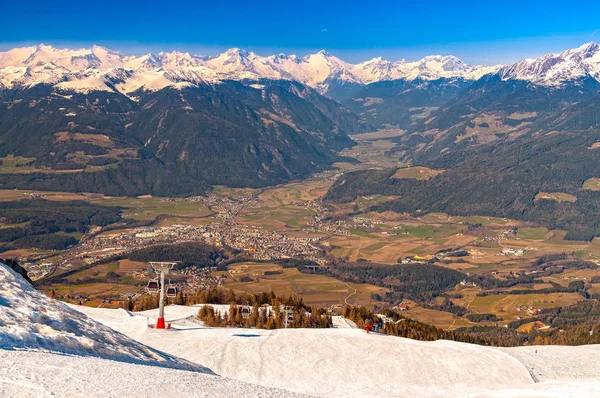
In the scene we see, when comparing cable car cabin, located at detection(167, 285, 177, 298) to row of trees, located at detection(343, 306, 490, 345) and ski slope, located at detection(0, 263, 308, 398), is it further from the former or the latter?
row of trees, located at detection(343, 306, 490, 345)

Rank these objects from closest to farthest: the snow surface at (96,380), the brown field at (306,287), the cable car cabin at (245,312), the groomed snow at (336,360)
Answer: the snow surface at (96,380) < the groomed snow at (336,360) < the cable car cabin at (245,312) < the brown field at (306,287)

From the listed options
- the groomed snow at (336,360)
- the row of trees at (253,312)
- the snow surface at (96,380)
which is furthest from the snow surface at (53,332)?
the row of trees at (253,312)

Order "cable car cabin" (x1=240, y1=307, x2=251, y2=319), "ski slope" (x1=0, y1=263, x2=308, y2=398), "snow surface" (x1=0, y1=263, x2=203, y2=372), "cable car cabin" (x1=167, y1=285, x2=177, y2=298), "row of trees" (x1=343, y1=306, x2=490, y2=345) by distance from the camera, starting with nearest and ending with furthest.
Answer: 1. "ski slope" (x1=0, y1=263, x2=308, y2=398)
2. "snow surface" (x1=0, y1=263, x2=203, y2=372)
3. "cable car cabin" (x1=167, y1=285, x2=177, y2=298)
4. "cable car cabin" (x1=240, y1=307, x2=251, y2=319)
5. "row of trees" (x1=343, y1=306, x2=490, y2=345)

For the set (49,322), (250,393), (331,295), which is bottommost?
(331,295)

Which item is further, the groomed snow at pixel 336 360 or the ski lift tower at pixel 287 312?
the ski lift tower at pixel 287 312

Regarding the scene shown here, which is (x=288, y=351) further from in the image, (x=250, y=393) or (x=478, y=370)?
(x=250, y=393)

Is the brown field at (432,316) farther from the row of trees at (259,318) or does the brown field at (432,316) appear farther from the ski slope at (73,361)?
the ski slope at (73,361)

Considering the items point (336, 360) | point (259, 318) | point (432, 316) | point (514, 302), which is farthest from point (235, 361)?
point (514, 302)

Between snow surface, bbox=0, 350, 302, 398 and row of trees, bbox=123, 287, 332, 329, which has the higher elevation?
snow surface, bbox=0, 350, 302, 398

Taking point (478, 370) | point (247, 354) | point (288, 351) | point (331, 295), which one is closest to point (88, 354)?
point (247, 354)

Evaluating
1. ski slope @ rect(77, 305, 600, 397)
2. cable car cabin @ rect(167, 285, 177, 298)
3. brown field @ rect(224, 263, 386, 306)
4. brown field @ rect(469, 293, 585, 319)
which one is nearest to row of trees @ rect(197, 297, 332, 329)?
ski slope @ rect(77, 305, 600, 397)

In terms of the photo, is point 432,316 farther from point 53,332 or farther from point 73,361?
point 73,361
